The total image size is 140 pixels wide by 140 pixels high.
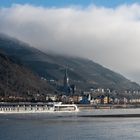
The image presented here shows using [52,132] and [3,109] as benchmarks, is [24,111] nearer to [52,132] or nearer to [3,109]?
[3,109]

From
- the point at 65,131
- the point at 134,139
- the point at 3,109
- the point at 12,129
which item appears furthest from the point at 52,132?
the point at 3,109

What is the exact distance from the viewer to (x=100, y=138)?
249ft

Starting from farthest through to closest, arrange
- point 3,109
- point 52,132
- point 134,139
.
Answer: point 3,109, point 52,132, point 134,139

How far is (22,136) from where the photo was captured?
7850 cm

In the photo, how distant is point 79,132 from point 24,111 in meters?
106

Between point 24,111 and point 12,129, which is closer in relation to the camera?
point 12,129

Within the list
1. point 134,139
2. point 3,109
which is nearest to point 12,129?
point 134,139

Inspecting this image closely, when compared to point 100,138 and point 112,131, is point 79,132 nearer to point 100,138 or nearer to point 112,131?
point 112,131

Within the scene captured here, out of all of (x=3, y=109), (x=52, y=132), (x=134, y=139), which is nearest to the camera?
(x=134, y=139)

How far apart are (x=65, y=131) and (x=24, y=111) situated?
104622mm

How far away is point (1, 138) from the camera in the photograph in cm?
7494

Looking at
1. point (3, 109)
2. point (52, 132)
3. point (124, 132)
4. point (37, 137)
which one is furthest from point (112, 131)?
point (3, 109)

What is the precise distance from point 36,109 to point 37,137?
121m

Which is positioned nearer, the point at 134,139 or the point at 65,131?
the point at 134,139
